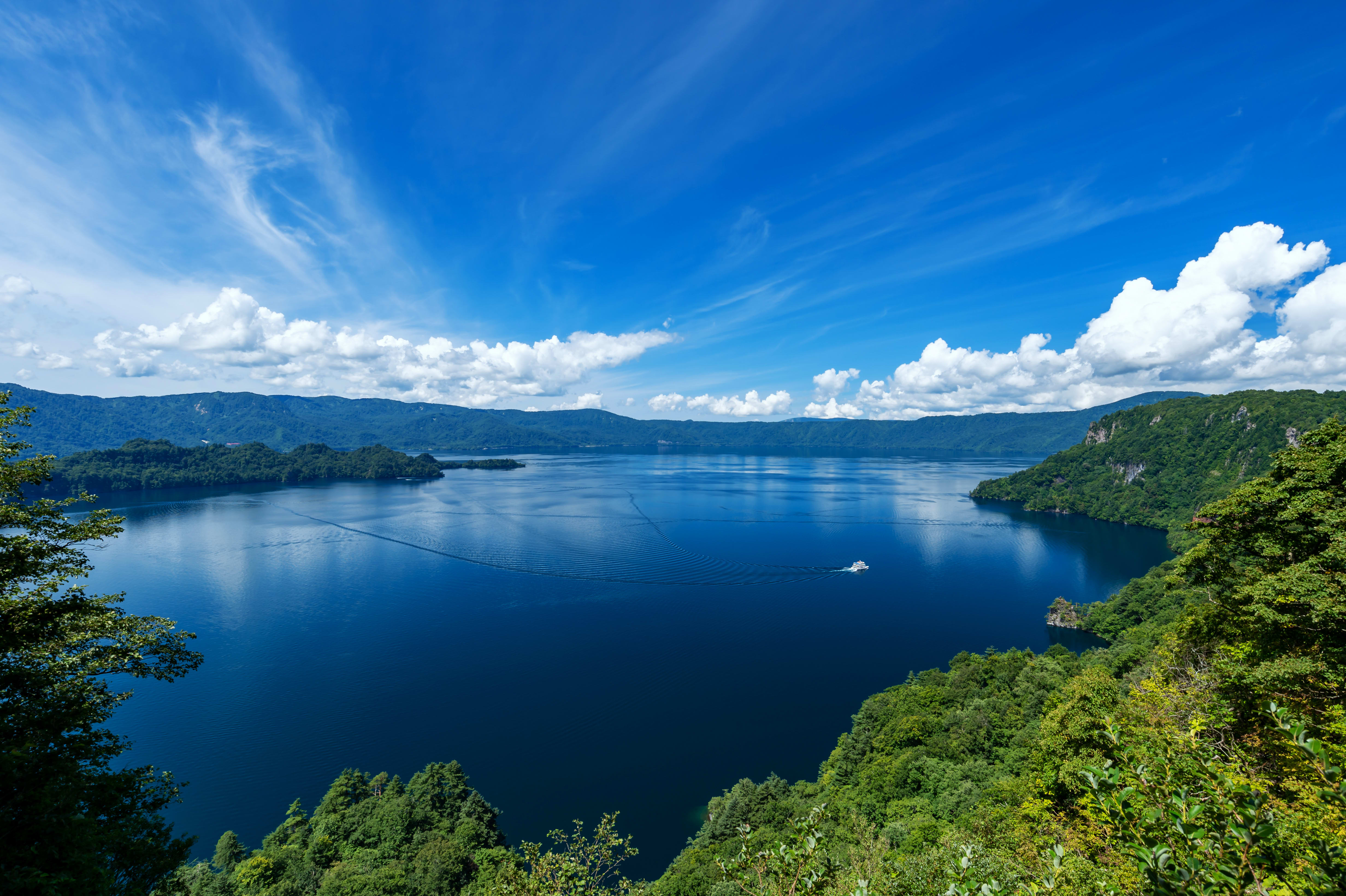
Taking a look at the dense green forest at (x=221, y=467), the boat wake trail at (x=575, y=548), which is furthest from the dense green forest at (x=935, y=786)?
the dense green forest at (x=221, y=467)

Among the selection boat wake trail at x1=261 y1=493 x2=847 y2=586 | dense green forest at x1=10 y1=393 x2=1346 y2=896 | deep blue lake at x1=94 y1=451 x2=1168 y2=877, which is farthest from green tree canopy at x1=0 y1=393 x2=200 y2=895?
boat wake trail at x1=261 y1=493 x2=847 y2=586

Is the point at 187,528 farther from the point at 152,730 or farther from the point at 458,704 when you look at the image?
the point at 458,704

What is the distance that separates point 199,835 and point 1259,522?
40075mm

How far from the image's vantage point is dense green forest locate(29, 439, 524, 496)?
114375 mm

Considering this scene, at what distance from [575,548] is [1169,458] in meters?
118

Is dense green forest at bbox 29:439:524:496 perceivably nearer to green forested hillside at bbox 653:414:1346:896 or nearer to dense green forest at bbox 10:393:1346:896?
dense green forest at bbox 10:393:1346:896

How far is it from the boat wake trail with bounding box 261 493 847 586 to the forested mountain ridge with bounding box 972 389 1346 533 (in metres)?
71.1

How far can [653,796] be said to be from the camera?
24.9 m

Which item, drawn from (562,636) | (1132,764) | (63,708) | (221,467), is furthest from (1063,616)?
(221,467)

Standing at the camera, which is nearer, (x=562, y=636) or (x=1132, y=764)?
(x=1132, y=764)

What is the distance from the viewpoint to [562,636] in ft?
133

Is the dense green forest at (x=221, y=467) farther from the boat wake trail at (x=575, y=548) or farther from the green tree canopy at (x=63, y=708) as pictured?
the green tree canopy at (x=63, y=708)

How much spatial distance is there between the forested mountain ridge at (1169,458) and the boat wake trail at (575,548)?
233 feet

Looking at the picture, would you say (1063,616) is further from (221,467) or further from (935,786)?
(221,467)
